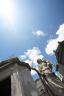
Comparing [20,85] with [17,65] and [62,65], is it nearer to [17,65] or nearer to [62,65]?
[17,65]

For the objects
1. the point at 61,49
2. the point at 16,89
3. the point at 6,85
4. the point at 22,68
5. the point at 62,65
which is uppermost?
the point at 61,49

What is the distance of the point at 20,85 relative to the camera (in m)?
Answer: 5.88

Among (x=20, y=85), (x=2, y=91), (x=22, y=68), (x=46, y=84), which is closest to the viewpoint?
(x=20, y=85)

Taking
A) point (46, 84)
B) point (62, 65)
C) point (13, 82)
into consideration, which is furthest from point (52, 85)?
point (62, 65)

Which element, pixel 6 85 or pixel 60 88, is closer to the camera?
pixel 6 85

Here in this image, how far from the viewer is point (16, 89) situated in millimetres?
5883

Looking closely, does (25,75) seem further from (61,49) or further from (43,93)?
(61,49)

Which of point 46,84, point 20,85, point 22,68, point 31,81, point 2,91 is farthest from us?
point 46,84

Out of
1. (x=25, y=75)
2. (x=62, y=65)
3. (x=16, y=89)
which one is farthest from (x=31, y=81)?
(x=62, y=65)

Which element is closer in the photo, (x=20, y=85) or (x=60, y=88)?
(x=20, y=85)

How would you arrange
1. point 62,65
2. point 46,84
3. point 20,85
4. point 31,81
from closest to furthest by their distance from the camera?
point 20,85 → point 31,81 → point 46,84 → point 62,65

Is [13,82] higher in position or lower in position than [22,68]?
lower

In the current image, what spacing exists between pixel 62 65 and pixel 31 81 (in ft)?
61.0

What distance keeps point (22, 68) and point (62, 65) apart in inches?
721
